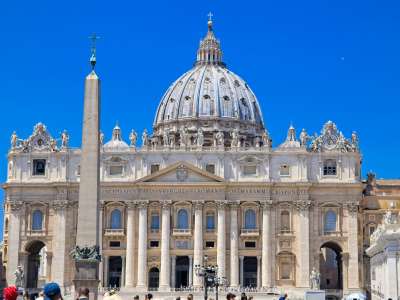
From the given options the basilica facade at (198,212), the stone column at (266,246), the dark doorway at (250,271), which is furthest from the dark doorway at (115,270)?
the stone column at (266,246)

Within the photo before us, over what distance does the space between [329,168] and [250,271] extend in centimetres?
1264

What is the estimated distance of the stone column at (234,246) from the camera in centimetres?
7677

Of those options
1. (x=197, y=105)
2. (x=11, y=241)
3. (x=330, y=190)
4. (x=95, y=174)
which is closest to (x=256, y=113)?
(x=197, y=105)

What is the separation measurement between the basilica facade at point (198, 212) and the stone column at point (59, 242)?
0.31 feet

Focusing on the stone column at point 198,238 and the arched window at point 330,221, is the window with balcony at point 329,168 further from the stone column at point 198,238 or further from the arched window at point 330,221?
the stone column at point 198,238

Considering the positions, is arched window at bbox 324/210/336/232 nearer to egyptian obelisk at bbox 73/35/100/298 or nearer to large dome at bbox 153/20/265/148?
large dome at bbox 153/20/265/148

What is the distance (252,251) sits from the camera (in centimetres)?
7806

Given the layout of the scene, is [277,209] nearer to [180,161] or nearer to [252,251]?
[252,251]

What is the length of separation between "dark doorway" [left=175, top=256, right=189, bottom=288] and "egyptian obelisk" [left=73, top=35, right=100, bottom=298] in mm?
47022

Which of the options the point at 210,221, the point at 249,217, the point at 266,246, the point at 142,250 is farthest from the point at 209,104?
the point at 142,250

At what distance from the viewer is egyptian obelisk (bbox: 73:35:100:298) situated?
30.8m

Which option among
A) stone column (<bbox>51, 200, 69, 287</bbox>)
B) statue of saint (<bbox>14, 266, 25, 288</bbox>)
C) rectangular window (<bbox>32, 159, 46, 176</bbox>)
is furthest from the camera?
rectangular window (<bbox>32, 159, 46, 176</bbox>)

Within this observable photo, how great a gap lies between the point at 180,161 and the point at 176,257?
9.17m

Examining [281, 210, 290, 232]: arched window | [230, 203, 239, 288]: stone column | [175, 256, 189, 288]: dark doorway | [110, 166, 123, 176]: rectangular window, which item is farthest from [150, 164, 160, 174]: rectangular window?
[281, 210, 290, 232]: arched window
